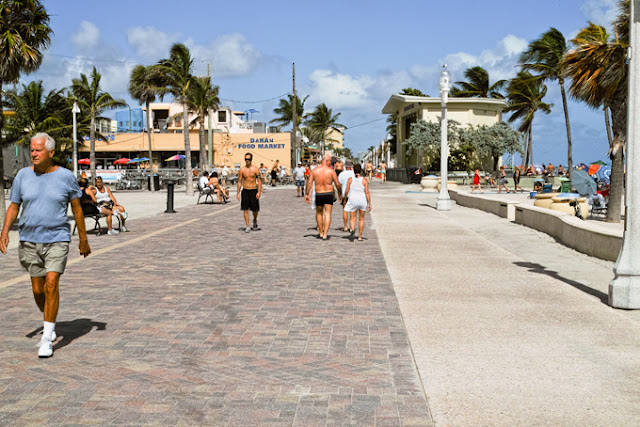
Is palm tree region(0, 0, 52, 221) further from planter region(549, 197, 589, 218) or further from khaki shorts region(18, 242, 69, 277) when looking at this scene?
planter region(549, 197, 589, 218)

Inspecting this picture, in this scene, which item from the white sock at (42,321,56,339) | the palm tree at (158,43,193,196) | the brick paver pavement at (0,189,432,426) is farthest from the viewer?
the palm tree at (158,43,193,196)

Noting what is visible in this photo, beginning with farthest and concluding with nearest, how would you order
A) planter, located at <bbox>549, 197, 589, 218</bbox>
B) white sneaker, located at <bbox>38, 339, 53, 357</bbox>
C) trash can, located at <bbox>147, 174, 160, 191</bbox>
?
trash can, located at <bbox>147, 174, 160, 191</bbox>
planter, located at <bbox>549, 197, 589, 218</bbox>
white sneaker, located at <bbox>38, 339, 53, 357</bbox>

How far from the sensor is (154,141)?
6550 cm

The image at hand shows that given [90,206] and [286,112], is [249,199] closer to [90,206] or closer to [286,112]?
[90,206]

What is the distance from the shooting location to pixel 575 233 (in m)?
11.7

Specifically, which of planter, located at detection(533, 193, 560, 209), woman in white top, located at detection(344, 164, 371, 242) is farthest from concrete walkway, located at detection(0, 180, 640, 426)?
planter, located at detection(533, 193, 560, 209)

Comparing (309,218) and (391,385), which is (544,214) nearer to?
(309,218)

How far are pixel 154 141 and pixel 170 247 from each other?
182 ft

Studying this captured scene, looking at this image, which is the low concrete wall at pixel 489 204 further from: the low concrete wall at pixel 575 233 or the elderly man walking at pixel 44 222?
the elderly man walking at pixel 44 222

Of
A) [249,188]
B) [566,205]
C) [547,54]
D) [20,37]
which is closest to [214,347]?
[249,188]

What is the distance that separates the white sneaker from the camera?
5035 millimetres

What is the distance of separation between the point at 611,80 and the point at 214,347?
14.1 metres

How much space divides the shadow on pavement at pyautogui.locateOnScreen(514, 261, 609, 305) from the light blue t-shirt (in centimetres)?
533

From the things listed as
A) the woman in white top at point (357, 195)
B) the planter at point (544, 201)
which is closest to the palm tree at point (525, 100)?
the planter at point (544, 201)
